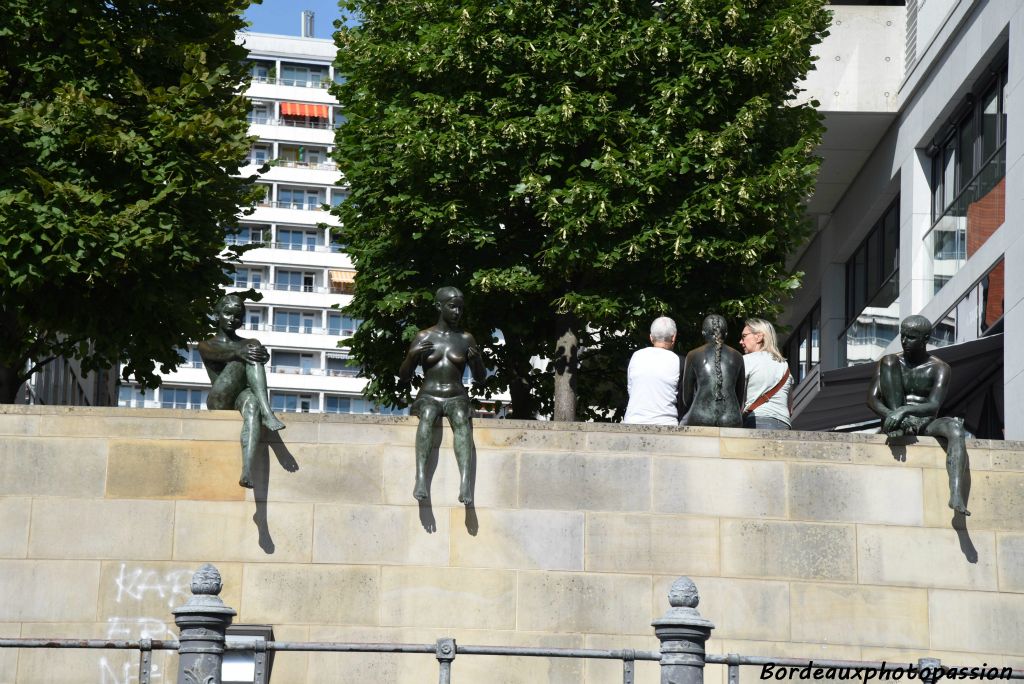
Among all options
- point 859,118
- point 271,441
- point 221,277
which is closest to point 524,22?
point 221,277

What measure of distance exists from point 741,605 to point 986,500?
103 inches

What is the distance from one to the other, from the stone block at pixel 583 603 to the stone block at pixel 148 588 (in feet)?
9.05

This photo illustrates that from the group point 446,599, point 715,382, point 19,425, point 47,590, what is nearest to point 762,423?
point 715,382

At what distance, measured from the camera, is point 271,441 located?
18.4 m

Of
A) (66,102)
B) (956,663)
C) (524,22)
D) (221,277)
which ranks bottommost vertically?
(956,663)

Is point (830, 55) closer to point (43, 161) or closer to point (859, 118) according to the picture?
point (859, 118)

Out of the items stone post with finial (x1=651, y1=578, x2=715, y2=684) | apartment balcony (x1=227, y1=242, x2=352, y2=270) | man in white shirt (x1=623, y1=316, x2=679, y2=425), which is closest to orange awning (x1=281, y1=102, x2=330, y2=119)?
apartment balcony (x1=227, y1=242, x2=352, y2=270)

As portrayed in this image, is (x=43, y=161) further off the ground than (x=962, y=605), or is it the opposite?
(x=43, y=161)

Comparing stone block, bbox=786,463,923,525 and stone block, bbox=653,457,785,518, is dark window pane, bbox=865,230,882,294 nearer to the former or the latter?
stone block, bbox=786,463,923,525

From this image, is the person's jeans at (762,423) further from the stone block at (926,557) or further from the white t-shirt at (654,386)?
the stone block at (926,557)

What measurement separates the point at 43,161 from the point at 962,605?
15017 mm

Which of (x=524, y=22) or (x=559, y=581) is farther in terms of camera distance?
(x=524, y=22)

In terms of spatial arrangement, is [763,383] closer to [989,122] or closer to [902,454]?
[902,454]

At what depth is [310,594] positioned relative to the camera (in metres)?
18.0
